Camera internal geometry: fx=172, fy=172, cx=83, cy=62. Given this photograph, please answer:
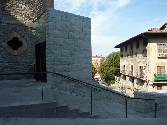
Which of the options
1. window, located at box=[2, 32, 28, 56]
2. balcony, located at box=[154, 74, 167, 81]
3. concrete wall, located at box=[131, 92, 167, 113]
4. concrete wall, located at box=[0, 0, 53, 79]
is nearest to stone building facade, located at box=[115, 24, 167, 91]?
balcony, located at box=[154, 74, 167, 81]

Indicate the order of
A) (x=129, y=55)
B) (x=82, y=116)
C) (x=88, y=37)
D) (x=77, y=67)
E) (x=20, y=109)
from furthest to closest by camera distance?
1. (x=129, y=55)
2. (x=88, y=37)
3. (x=77, y=67)
4. (x=82, y=116)
5. (x=20, y=109)

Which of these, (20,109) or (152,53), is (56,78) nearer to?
(20,109)

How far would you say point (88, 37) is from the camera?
28.5 feet

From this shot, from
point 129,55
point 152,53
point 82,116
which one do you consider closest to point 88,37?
point 82,116

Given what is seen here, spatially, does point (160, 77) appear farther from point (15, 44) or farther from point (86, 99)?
point (15, 44)

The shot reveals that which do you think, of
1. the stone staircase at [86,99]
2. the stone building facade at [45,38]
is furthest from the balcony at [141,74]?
the stone building facade at [45,38]

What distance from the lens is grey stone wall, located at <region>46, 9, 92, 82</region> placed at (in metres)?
7.00

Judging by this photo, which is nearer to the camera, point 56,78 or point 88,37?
point 56,78

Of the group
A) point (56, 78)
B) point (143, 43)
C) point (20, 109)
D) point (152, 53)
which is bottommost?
point (20, 109)

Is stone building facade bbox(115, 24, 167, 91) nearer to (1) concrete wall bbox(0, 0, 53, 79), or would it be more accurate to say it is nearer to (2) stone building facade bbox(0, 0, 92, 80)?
(2) stone building facade bbox(0, 0, 92, 80)

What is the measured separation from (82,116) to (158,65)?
23.3 metres

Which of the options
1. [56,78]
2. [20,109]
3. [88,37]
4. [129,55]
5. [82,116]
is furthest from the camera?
[129,55]

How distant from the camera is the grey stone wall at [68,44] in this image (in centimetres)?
700

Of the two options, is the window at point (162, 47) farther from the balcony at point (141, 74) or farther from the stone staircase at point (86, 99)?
the stone staircase at point (86, 99)
